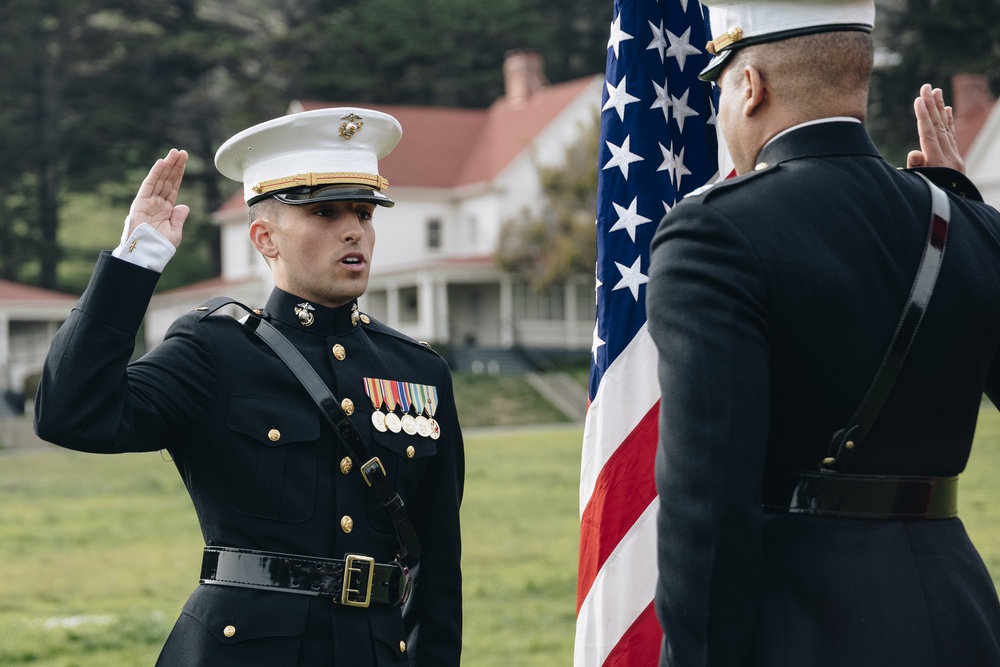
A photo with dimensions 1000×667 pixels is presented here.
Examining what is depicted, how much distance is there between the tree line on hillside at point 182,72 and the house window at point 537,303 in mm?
13392

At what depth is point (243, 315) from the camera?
13.1 ft

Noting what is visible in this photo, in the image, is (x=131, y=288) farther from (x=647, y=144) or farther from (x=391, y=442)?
(x=647, y=144)

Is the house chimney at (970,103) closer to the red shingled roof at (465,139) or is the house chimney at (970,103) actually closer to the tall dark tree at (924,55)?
the tall dark tree at (924,55)

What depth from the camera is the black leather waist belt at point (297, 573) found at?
3.51m

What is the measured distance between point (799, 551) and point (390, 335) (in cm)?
191

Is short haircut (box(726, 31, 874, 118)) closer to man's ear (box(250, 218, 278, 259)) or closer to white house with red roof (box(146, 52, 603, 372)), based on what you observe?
man's ear (box(250, 218, 278, 259))

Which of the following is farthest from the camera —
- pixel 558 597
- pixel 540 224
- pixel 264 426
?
pixel 540 224

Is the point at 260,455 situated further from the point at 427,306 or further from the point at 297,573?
the point at 427,306

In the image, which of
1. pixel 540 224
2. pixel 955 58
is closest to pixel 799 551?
pixel 955 58

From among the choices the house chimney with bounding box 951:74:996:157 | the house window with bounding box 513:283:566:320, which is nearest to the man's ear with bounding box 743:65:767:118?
the house chimney with bounding box 951:74:996:157

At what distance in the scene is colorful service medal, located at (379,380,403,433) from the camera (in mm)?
3803

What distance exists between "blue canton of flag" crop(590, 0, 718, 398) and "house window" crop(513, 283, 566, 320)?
41457 millimetres

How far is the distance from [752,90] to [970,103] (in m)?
36.7

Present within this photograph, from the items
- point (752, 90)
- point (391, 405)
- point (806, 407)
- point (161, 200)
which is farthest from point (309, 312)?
point (806, 407)
